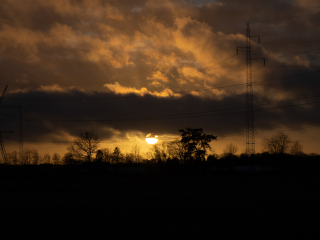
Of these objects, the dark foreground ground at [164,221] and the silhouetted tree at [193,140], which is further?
the silhouetted tree at [193,140]

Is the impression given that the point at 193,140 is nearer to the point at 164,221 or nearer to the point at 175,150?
the point at 175,150

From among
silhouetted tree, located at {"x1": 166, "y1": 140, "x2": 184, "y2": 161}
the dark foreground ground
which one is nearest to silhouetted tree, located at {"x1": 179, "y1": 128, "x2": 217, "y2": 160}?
silhouetted tree, located at {"x1": 166, "y1": 140, "x2": 184, "y2": 161}

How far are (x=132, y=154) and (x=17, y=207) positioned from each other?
16738 cm

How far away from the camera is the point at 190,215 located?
2072 centimetres

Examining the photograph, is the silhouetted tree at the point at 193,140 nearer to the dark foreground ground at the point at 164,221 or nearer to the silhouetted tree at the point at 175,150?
the silhouetted tree at the point at 175,150

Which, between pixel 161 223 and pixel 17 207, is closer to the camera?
pixel 161 223

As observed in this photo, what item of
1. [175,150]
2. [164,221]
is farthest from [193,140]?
[164,221]

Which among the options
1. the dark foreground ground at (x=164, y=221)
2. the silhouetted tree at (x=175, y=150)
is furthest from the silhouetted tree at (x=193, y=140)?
the dark foreground ground at (x=164, y=221)

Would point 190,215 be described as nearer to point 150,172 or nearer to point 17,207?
point 17,207

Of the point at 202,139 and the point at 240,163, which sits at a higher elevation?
the point at 202,139

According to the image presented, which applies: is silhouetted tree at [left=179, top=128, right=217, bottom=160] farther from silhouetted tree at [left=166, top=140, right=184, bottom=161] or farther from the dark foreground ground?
the dark foreground ground

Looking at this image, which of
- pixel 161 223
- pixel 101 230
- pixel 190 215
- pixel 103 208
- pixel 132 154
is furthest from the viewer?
pixel 132 154

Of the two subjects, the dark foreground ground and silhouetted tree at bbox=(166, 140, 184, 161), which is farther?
silhouetted tree at bbox=(166, 140, 184, 161)

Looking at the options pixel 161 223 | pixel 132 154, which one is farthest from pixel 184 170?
pixel 132 154
